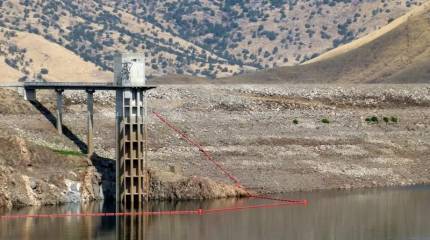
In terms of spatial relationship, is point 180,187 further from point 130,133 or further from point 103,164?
point 103,164

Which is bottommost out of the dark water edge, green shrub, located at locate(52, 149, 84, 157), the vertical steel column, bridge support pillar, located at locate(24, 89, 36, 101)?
the dark water edge

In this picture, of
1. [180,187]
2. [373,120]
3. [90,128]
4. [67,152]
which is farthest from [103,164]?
[373,120]

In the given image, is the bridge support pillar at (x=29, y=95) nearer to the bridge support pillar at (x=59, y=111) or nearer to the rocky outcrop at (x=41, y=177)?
the bridge support pillar at (x=59, y=111)

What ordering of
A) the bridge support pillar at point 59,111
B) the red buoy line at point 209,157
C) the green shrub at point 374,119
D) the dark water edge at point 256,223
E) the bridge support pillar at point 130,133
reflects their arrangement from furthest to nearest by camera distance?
the green shrub at point 374,119 < the bridge support pillar at point 59,111 < the red buoy line at point 209,157 < the bridge support pillar at point 130,133 < the dark water edge at point 256,223

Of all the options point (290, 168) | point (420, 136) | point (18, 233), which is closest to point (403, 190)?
point (290, 168)

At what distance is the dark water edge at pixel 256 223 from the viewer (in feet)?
338

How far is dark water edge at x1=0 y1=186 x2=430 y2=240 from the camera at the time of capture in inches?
4058

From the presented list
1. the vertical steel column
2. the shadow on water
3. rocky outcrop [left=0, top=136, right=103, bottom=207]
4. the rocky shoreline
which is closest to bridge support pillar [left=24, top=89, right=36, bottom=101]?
the rocky shoreline

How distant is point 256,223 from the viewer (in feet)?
356

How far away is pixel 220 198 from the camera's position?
120125 mm

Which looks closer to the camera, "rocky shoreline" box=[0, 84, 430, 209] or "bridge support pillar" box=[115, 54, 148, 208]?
"rocky shoreline" box=[0, 84, 430, 209]

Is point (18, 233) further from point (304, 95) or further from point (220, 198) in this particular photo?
point (304, 95)

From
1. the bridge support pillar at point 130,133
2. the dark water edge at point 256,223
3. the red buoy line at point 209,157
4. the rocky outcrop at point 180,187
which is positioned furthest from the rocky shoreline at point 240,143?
the dark water edge at point 256,223

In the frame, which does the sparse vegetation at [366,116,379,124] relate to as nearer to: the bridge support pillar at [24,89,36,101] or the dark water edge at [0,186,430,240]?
the dark water edge at [0,186,430,240]
